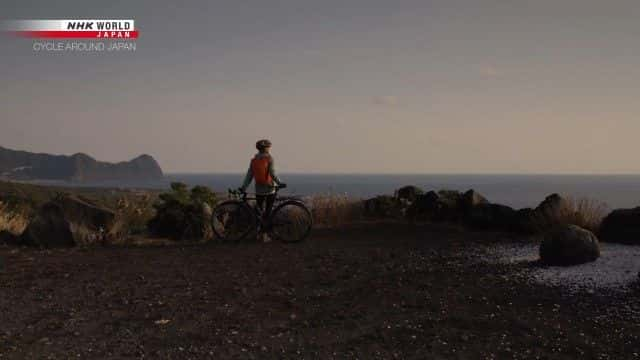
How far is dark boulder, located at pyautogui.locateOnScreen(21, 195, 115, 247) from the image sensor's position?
1428cm

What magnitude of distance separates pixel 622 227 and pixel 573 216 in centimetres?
199

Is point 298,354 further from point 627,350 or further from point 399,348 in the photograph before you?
point 627,350

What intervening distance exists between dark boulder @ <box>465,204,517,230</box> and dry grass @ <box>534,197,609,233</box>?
760 millimetres

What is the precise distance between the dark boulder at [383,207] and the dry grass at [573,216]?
16.6 feet

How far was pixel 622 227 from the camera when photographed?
13031 millimetres

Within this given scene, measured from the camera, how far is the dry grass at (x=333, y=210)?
1881 centimetres

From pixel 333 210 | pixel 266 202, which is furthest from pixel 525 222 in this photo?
pixel 266 202

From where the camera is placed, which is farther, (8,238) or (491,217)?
Result: (491,217)

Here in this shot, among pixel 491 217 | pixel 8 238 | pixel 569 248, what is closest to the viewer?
pixel 569 248

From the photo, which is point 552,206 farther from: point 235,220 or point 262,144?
point 235,220

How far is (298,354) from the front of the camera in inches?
243

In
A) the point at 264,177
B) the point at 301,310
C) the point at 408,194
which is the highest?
the point at 264,177

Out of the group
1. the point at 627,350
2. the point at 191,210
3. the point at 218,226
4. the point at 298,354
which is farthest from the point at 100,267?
the point at 627,350

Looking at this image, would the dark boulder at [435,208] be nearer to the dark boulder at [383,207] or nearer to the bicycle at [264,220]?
the dark boulder at [383,207]
